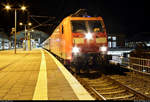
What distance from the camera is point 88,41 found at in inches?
410

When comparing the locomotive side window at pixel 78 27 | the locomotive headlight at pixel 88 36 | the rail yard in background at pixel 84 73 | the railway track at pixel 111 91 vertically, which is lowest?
the railway track at pixel 111 91

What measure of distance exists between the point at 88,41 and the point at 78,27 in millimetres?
1058

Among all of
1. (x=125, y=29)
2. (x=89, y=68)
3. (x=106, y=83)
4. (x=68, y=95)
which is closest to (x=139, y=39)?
(x=125, y=29)

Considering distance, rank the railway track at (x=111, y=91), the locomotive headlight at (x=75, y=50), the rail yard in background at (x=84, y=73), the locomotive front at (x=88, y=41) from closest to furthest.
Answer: the railway track at (x=111, y=91) → the rail yard in background at (x=84, y=73) → the locomotive headlight at (x=75, y=50) → the locomotive front at (x=88, y=41)

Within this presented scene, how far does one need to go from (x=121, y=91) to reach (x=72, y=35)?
443 cm

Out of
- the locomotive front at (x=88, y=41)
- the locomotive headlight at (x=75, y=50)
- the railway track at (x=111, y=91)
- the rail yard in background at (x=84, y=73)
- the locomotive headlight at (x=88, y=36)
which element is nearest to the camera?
the railway track at (x=111, y=91)

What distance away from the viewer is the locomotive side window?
1051 cm

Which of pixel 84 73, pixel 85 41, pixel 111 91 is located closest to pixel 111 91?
pixel 111 91

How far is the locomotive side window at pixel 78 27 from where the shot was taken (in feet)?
34.5

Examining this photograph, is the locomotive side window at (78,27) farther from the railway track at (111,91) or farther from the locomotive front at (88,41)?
the railway track at (111,91)

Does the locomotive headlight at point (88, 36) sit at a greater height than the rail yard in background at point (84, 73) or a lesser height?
greater

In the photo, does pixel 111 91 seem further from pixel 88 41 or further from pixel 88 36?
pixel 88 36

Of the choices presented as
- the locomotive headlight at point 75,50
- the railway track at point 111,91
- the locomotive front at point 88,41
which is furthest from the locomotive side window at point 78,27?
the railway track at point 111,91

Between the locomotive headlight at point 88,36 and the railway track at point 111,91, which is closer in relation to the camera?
the railway track at point 111,91
